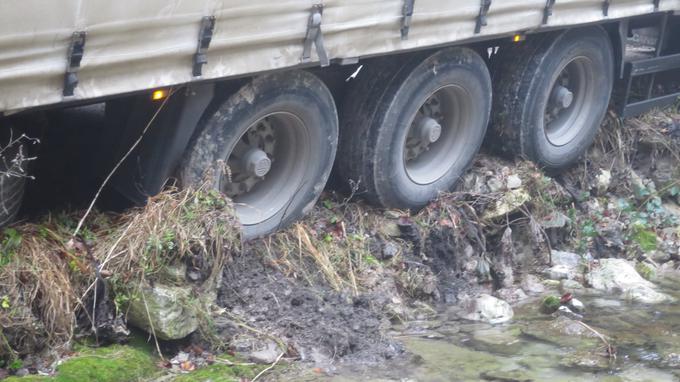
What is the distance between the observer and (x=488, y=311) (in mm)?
6039

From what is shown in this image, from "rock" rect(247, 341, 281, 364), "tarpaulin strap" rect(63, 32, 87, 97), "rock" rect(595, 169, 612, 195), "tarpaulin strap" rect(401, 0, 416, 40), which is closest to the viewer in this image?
"tarpaulin strap" rect(63, 32, 87, 97)

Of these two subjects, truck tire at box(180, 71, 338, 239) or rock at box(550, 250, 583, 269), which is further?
rock at box(550, 250, 583, 269)

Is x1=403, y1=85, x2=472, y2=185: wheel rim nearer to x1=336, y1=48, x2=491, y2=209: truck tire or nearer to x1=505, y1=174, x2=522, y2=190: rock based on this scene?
x1=336, y1=48, x2=491, y2=209: truck tire

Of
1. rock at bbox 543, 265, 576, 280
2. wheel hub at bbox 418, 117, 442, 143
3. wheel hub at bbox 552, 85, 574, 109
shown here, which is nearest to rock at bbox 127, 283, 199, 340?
wheel hub at bbox 418, 117, 442, 143

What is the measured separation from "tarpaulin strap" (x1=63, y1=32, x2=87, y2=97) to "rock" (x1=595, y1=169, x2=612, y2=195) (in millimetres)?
4799

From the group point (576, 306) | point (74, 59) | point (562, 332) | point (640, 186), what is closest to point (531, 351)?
point (562, 332)

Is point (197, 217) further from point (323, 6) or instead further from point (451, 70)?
point (451, 70)

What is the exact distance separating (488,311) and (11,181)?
2.78 metres

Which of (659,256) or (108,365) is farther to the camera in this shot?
(659,256)

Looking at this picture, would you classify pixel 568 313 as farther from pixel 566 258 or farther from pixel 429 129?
pixel 429 129

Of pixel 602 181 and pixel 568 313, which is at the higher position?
pixel 602 181

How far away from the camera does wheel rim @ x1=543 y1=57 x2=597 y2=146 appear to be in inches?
307

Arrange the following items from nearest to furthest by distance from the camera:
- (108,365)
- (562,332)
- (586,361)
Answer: (108,365) → (586,361) → (562,332)

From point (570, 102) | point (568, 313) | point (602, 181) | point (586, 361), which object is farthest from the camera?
point (602, 181)
